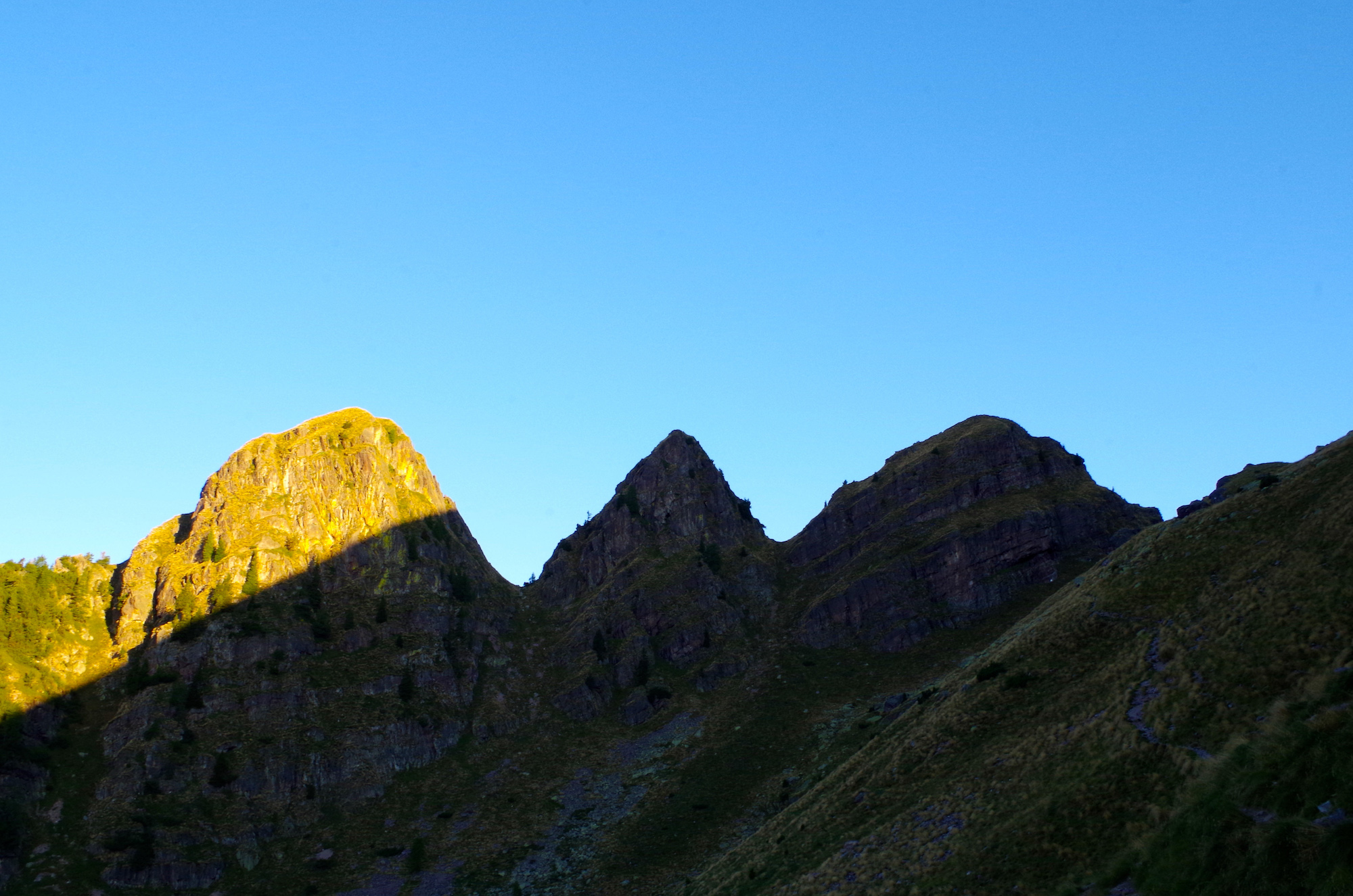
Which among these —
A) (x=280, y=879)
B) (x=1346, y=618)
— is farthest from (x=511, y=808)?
(x=1346, y=618)

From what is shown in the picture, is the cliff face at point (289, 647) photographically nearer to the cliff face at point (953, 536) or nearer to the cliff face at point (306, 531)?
the cliff face at point (306, 531)

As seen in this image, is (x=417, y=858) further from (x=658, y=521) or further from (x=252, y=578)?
(x=658, y=521)

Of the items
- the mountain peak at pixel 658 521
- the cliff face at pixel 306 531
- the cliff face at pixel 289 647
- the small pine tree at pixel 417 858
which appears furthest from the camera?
the mountain peak at pixel 658 521

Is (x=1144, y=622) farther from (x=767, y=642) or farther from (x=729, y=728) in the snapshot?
(x=767, y=642)

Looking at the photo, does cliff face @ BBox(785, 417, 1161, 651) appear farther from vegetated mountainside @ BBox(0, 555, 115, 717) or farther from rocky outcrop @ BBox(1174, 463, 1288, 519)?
vegetated mountainside @ BBox(0, 555, 115, 717)

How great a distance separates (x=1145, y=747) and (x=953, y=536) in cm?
9435

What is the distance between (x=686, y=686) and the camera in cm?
13238

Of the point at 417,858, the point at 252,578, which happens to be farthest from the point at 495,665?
the point at 417,858

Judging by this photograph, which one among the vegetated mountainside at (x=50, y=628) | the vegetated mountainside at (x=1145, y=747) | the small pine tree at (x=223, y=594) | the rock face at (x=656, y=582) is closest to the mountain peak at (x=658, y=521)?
the rock face at (x=656, y=582)

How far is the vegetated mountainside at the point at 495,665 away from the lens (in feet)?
318

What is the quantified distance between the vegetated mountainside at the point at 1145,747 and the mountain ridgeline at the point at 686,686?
0.85 ft

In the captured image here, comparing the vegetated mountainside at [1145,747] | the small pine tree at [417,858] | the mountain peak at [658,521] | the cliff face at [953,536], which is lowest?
the vegetated mountainside at [1145,747]

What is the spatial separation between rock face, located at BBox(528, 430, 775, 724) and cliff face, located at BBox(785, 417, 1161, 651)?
476 inches

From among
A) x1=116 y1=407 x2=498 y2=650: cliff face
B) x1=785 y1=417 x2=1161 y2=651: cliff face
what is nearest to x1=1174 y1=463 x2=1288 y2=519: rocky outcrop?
x1=785 y1=417 x2=1161 y2=651: cliff face
